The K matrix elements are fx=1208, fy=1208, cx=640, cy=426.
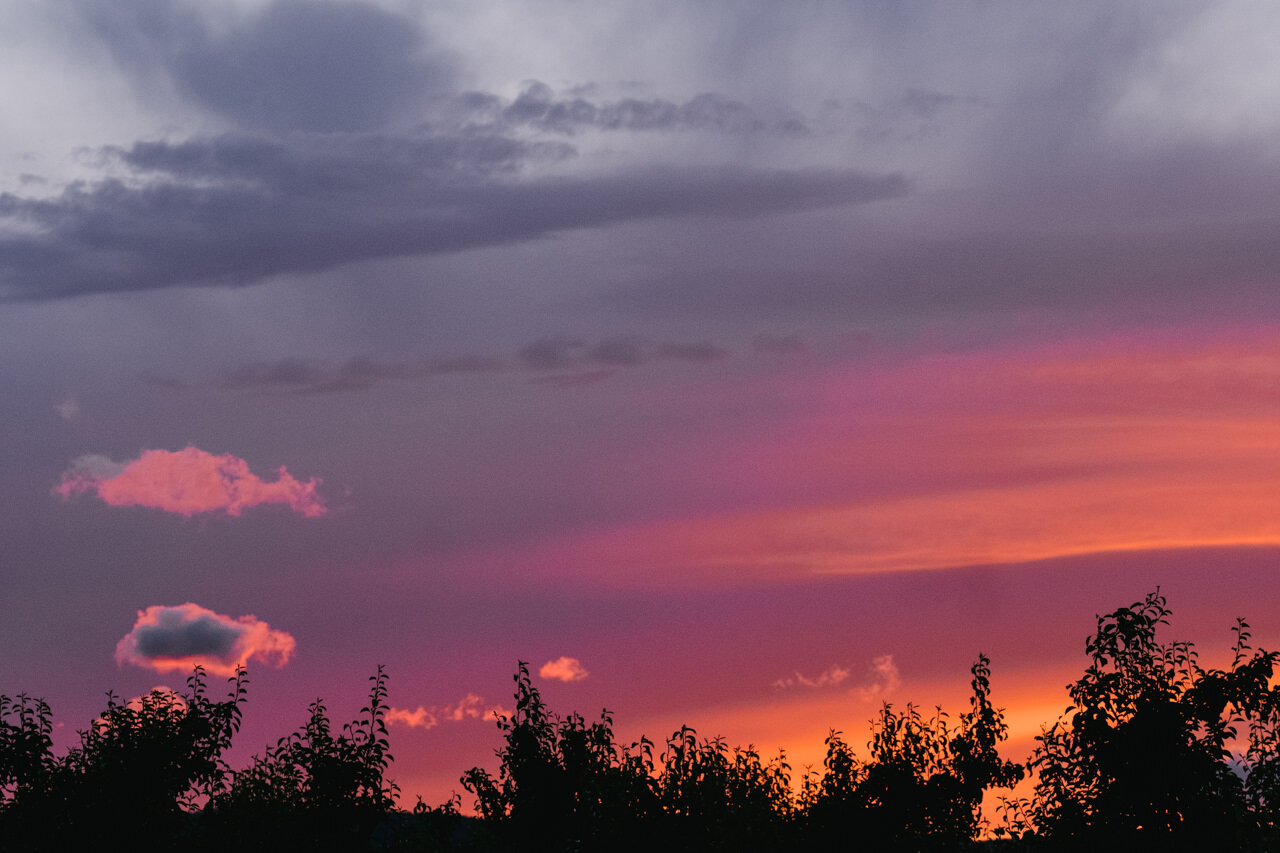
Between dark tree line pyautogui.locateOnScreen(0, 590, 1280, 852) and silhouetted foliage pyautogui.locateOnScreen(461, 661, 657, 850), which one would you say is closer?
dark tree line pyautogui.locateOnScreen(0, 590, 1280, 852)

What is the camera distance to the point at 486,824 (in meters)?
51.4

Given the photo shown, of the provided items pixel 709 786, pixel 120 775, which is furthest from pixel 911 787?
pixel 120 775

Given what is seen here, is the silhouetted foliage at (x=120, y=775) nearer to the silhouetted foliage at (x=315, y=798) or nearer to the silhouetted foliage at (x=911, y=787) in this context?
the silhouetted foliage at (x=315, y=798)

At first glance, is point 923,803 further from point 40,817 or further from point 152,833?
point 40,817

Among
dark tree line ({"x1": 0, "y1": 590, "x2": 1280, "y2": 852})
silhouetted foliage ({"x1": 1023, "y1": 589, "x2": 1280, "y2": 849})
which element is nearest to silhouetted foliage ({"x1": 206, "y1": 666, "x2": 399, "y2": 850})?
dark tree line ({"x1": 0, "y1": 590, "x2": 1280, "y2": 852})

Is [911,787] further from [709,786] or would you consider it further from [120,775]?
[120,775]

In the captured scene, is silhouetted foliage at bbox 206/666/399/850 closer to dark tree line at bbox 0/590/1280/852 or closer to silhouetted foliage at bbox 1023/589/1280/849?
dark tree line at bbox 0/590/1280/852

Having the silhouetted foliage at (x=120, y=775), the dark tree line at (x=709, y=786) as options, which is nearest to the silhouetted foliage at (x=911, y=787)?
the dark tree line at (x=709, y=786)

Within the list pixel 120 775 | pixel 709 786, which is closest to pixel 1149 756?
pixel 709 786

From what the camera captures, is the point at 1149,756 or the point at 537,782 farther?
the point at 537,782

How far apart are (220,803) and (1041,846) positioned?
2759 cm

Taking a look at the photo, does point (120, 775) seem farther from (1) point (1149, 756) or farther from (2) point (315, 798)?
(1) point (1149, 756)

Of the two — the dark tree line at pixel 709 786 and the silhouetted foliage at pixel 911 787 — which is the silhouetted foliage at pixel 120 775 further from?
the silhouetted foliage at pixel 911 787

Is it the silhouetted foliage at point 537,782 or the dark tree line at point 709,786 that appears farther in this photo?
the silhouetted foliage at point 537,782
